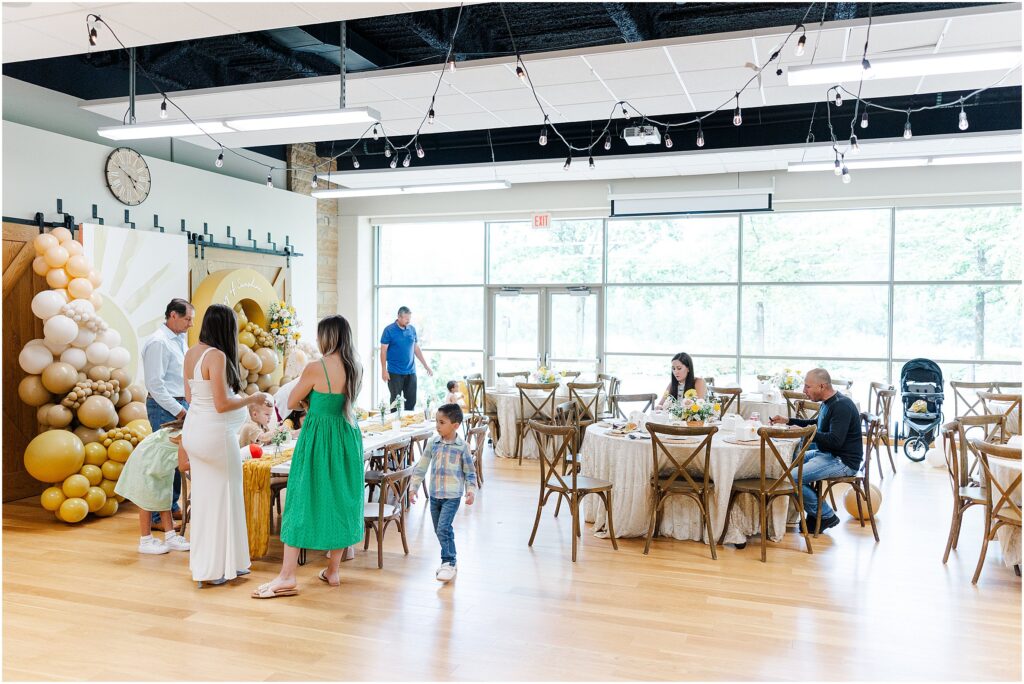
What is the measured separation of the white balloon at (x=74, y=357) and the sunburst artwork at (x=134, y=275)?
1.05 meters

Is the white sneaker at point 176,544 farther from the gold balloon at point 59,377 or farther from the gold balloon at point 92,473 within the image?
the gold balloon at point 59,377

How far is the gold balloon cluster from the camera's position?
608cm

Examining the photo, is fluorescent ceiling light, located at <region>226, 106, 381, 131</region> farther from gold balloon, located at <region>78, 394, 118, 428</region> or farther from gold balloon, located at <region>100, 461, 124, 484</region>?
gold balloon, located at <region>100, 461, 124, 484</region>

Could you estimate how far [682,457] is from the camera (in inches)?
224

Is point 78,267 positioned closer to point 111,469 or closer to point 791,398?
point 111,469

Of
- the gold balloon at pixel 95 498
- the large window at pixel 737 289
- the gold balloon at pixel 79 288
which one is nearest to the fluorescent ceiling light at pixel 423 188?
the large window at pixel 737 289

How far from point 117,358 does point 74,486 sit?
114 centimetres

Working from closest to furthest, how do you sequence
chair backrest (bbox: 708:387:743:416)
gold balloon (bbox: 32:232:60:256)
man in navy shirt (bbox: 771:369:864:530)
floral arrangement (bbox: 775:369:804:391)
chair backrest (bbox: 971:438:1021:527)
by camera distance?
chair backrest (bbox: 971:438:1021:527) → man in navy shirt (bbox: 771:369:864:530) → gold balloon (bbox: 32:232:60:256) → chair backrest (bbox: 708:387:743:416) → floral arrangement (bbox: 775:369:804:391)

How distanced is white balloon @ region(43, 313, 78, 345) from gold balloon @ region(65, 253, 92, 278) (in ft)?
1.86

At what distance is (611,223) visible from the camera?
1184cm

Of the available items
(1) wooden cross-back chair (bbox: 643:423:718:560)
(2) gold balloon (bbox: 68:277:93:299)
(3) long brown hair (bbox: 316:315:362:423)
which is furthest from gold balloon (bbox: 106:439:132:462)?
(1) wooden cross-back chair (bbox: 643:423:718:560)

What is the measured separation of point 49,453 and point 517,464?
4673 millimetres

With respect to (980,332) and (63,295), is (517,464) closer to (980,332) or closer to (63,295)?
(63,295)

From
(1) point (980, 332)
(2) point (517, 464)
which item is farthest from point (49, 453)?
(1) point (980, 332)
